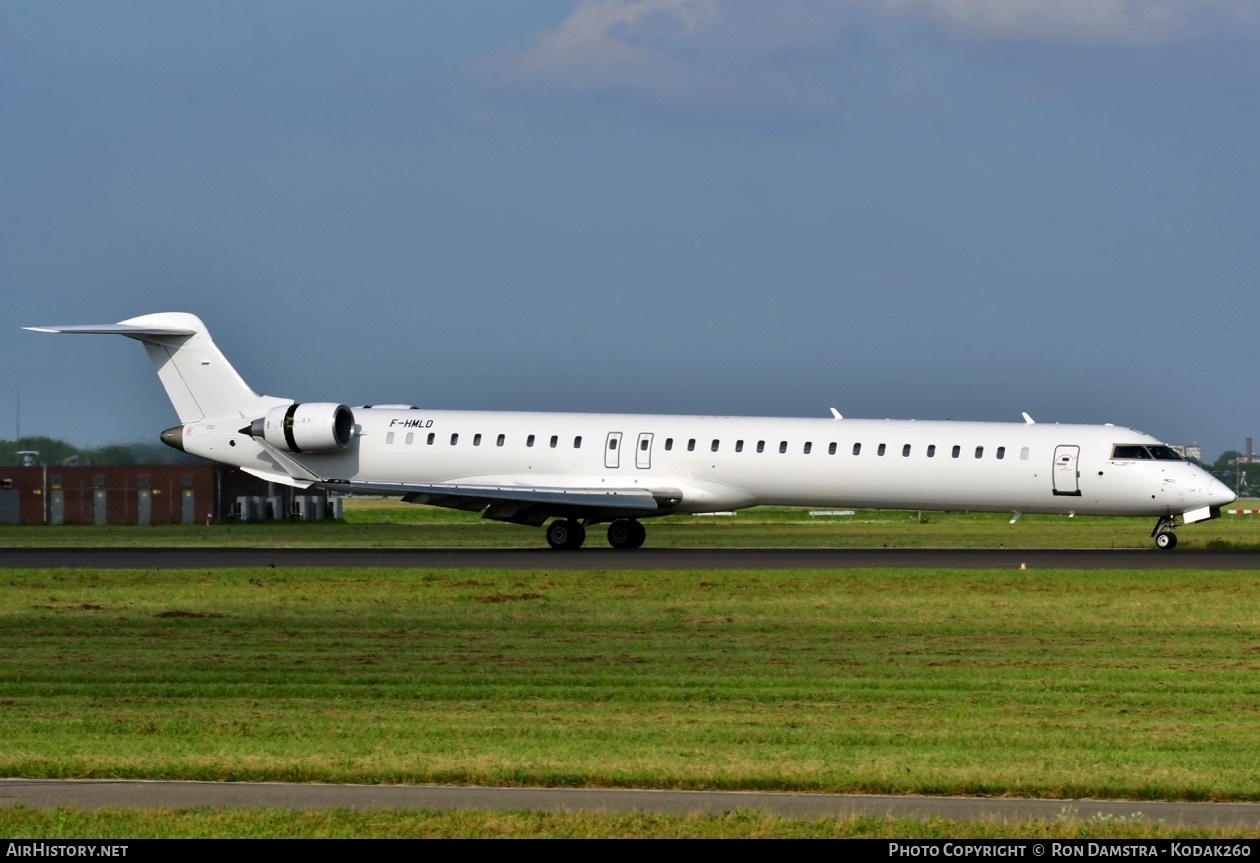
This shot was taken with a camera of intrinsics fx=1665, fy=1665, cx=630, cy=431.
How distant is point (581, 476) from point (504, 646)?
17.8 metres

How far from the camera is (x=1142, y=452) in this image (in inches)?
1404

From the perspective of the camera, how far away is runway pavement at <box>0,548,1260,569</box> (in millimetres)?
31688

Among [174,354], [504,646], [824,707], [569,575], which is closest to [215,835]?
[824,707]

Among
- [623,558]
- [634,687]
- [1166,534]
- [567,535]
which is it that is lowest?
[634,687]

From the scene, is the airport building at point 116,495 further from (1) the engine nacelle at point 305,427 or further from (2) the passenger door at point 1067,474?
(2) the passenger door at point 1067,474

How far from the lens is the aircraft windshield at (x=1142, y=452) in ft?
116

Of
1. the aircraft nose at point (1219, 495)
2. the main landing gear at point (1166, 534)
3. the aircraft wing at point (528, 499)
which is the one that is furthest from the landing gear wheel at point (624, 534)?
the aircraft nose at point (1219, 495)

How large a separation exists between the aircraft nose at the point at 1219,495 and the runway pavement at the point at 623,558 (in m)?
1.10

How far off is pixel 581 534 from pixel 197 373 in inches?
430

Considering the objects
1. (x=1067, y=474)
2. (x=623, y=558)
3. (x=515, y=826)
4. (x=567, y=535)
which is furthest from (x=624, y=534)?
(x=515, y=826)

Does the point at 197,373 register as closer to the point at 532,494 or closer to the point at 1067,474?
the point at 532,494

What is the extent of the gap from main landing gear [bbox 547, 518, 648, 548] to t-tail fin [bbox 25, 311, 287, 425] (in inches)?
324

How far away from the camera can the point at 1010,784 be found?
1169cm

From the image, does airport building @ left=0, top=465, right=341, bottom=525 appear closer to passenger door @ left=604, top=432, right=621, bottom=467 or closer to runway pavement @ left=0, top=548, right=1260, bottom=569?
runway pavement @ left=0, top=548, right=1260, bottom=569
